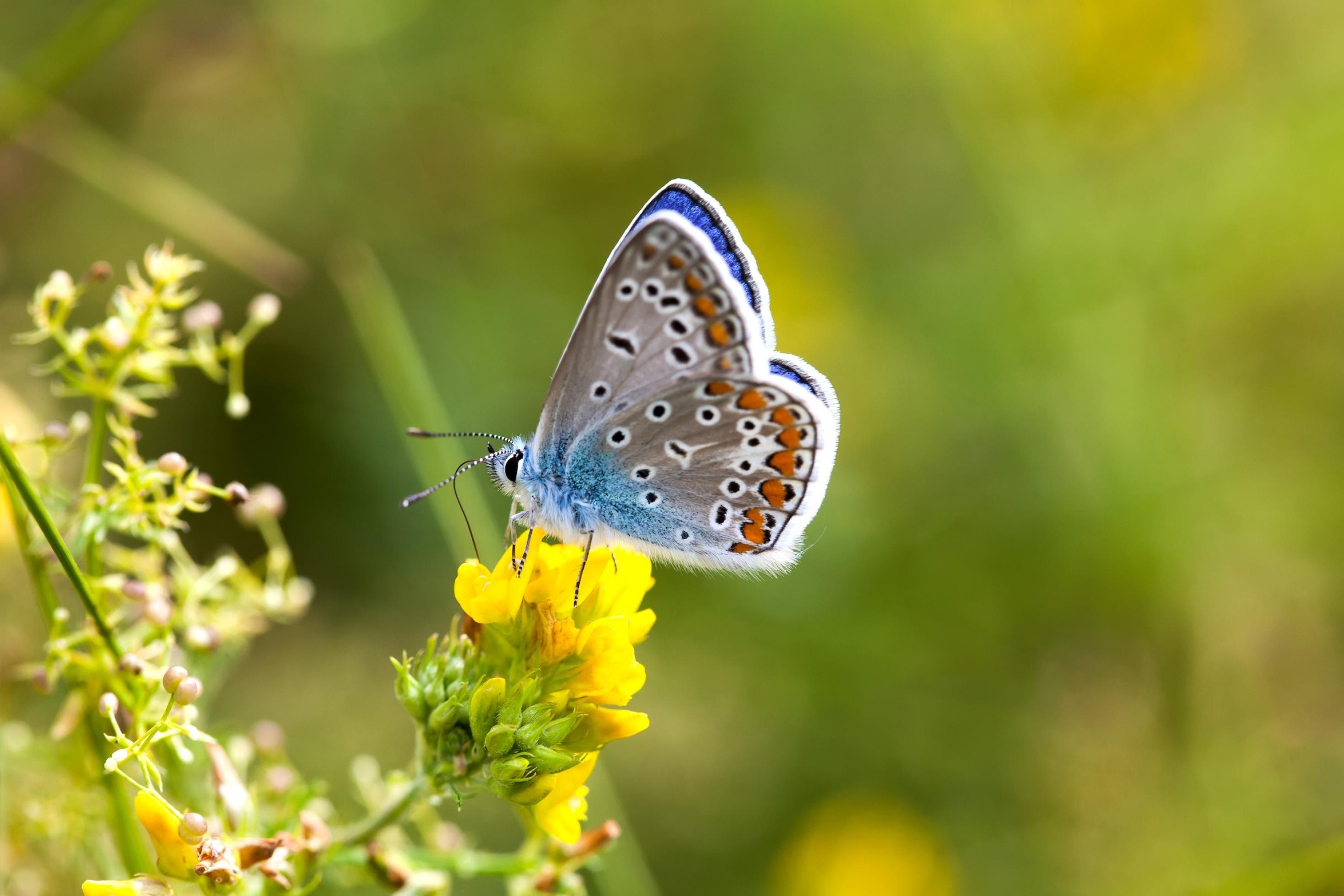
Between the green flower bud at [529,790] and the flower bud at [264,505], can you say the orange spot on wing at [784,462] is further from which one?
the flower bud at [264,505]

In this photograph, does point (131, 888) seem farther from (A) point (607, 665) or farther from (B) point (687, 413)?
(B) point (687, 413)

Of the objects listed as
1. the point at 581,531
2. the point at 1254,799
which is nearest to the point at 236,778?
the point at 581,531

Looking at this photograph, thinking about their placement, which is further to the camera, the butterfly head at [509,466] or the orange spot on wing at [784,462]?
the butterfly head at [509,466]

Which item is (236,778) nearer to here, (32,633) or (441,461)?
(441,461)

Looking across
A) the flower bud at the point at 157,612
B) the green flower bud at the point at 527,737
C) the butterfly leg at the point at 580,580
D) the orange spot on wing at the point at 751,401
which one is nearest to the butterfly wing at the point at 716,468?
the orange spot on wing at the point at 751,401

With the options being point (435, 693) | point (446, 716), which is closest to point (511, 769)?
point (446, 716)

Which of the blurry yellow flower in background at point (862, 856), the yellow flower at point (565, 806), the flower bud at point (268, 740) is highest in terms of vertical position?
the flower bud at point (268, 740)

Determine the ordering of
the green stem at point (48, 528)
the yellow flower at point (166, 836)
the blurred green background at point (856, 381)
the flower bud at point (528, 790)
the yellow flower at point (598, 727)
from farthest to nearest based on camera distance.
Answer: the blurred green background at point (856, 381), the yellow flower at point (598, 727), the flower bud at point (528, 790), the yellow flower at point (166, 836), the green stem at point (48, 528)
